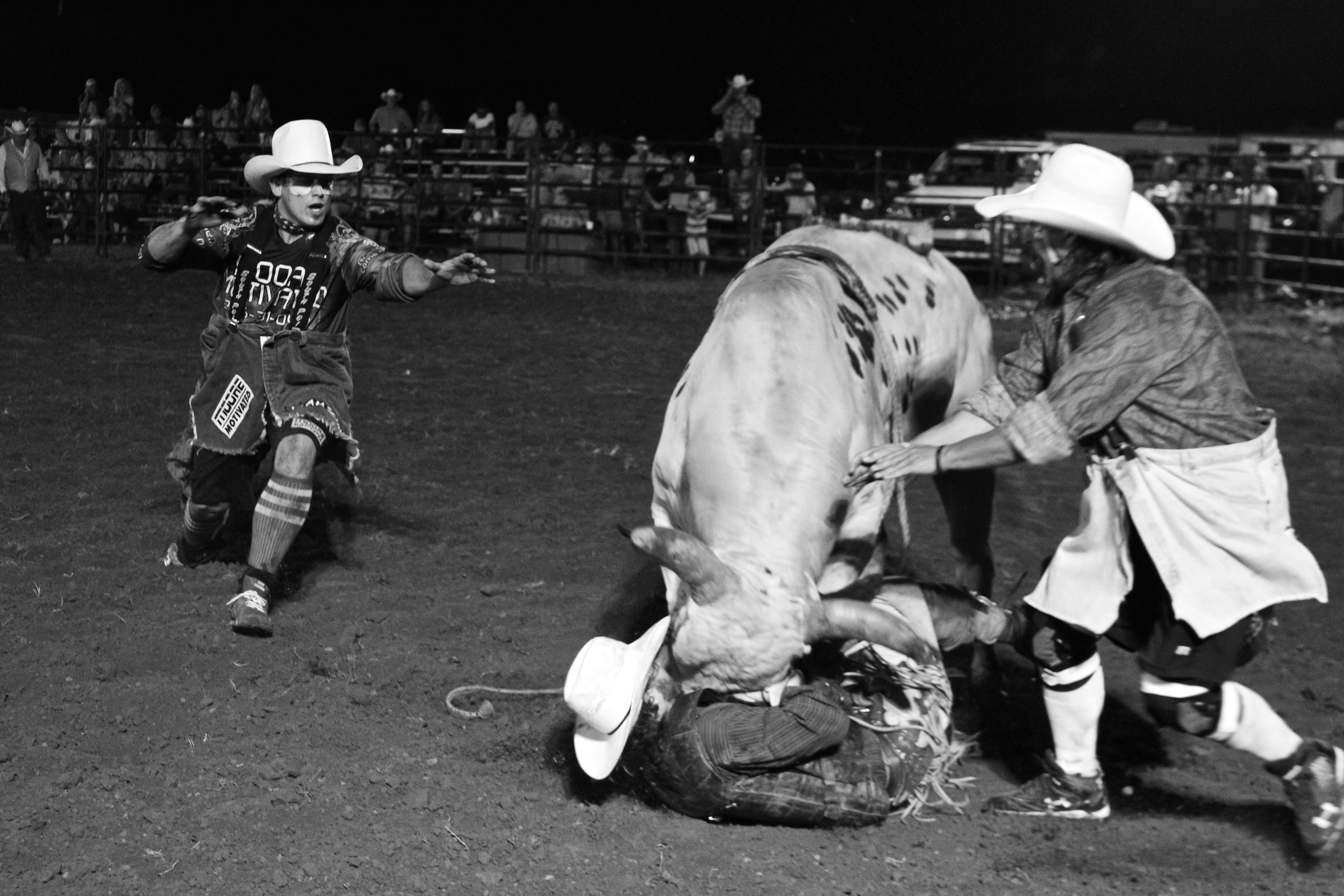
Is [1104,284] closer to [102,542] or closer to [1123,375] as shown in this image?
[1123,375]

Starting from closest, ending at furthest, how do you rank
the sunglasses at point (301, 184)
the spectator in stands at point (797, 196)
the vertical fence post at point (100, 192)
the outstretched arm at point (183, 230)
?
the outstretched arm at point (183, 230), the sunglasses at point (301, 184), the spectator in stands at point (797, 196), the vertical fence post at point (100, 192)

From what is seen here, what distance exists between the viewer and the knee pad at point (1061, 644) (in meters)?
3.74

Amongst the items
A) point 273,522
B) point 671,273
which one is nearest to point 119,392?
point 273,522

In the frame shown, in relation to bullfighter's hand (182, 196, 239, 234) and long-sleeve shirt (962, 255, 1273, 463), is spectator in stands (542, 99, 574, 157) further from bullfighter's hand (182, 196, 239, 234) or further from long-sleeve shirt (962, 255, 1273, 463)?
long-sleeve shirt (962, 255, 1273, 463)

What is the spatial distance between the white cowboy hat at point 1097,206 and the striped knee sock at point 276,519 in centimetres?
260

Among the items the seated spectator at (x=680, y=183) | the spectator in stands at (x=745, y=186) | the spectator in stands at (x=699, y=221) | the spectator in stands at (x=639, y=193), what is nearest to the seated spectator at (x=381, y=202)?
the spectator in stands at (x=639, y=193)

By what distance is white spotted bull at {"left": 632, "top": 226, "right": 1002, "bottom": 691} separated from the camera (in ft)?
11.3

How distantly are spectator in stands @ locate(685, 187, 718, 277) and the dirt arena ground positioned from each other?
27.8 feet

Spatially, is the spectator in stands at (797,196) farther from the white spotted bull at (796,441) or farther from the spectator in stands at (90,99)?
the white spotted bull at (796,441)

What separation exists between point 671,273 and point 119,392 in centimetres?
875

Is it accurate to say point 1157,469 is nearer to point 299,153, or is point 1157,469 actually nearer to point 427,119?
point 299,153

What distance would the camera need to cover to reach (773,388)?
3.96m

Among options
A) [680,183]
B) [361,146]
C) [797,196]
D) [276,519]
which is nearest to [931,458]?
[276,519]

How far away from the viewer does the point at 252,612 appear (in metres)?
4.78
